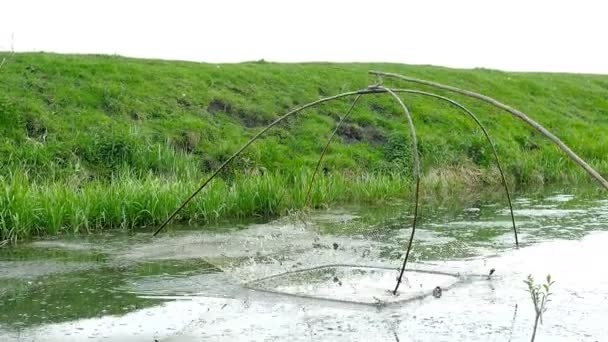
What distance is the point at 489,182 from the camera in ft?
57.7

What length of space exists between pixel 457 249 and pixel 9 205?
5.59 metres

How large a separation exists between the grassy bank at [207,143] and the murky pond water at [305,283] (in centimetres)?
75

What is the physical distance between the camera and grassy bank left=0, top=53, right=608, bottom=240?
11.4 metres

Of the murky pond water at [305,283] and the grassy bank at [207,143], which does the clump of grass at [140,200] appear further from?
the murky pond water at [305,283]

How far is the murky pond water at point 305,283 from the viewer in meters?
6.44

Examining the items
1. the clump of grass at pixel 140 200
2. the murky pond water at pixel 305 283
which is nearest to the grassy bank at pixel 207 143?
the clump of grass at pixel 140 200

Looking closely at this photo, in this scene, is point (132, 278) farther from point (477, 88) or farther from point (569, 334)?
point (477, 88)

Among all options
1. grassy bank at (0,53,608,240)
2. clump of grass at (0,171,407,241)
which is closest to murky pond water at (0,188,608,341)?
clump of grass at (0,171,407,241)

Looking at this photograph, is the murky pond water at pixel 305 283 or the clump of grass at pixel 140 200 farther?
the clump of grass at pixel 140 200

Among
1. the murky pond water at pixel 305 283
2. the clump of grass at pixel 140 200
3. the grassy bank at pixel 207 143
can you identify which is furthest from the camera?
the grassy bank at pixel 207 143

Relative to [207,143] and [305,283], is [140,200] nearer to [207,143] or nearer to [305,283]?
[305,283]

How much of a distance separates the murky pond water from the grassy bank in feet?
2.46

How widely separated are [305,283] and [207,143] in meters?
8.53

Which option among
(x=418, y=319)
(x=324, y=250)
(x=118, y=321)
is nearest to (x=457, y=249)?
(x=324, y=250)
